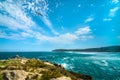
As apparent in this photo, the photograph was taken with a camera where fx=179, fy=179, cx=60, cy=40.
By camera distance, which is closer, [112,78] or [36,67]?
[36,67]

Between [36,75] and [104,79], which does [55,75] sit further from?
[104,79]

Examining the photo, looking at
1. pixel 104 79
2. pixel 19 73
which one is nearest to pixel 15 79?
pixel 19 73

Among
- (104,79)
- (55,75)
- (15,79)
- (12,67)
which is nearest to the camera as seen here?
(15,79)

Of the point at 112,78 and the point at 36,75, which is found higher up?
the point at 36,75

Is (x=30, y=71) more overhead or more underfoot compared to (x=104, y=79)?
more overhead

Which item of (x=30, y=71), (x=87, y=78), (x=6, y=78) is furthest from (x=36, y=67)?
(x=87, y=78)

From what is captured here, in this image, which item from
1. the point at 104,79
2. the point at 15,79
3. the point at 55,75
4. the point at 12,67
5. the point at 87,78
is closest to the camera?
the point at 15,79

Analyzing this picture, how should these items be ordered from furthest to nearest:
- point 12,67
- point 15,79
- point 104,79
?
point 104,79 < point 12,67 < point 15,79

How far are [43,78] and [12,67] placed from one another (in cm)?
493

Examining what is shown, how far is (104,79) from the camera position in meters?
41.3

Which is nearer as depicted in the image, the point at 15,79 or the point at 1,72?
the point at 15,79

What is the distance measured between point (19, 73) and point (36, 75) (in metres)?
1.87

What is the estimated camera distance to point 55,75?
2014 cm

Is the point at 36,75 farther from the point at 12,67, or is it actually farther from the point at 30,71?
the point at 12,67
